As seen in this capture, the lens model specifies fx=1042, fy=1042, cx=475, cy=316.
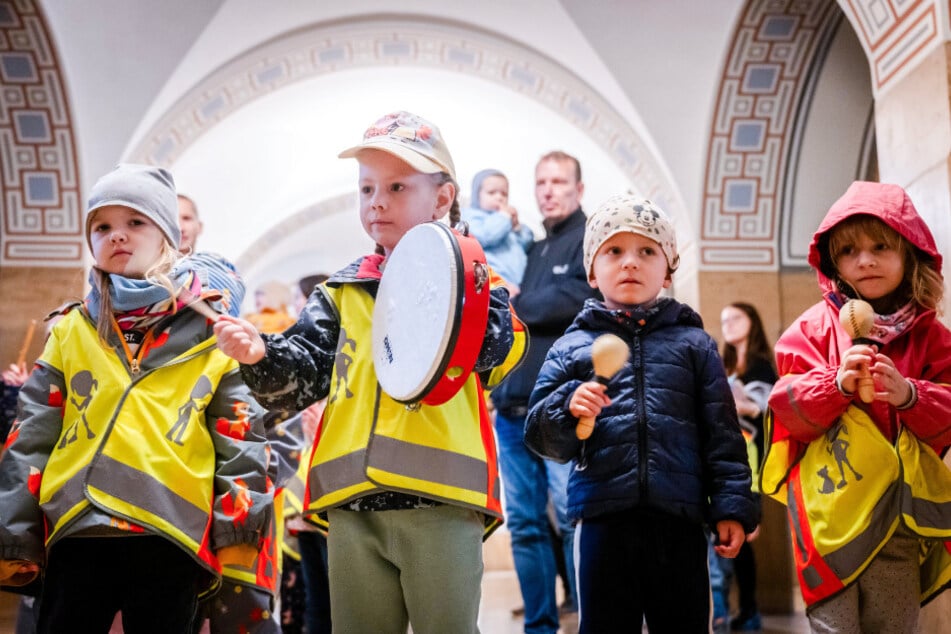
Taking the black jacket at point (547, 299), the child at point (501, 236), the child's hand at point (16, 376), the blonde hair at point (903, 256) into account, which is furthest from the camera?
the child at point (501, 236)

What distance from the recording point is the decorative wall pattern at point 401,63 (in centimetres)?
909

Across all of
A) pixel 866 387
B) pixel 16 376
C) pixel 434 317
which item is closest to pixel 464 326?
pixel 434 317

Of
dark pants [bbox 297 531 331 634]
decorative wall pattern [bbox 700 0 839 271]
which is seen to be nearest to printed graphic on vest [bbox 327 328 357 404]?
dark pants [bbox 297 531 331 634]

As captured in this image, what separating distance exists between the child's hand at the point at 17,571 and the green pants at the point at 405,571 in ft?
2.59

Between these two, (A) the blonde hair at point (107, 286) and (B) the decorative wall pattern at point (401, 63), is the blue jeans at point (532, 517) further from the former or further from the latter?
(B) the decorative wall pattern at point (401, 63)

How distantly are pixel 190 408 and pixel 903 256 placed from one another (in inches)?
76.2

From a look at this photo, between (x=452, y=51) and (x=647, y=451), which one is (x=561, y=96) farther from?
(x=647, y=451)

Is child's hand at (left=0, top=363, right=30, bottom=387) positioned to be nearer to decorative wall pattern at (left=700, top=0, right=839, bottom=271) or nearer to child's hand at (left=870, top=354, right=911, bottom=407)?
child's hand at (left=870, top=354, right=911, bottom=407)

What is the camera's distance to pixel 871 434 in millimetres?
2654

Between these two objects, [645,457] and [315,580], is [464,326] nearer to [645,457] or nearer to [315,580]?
[645,457]

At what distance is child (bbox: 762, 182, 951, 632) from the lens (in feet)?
8.48

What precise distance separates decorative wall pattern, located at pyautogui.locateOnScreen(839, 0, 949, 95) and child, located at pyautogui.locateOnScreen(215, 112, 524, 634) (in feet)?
9.45

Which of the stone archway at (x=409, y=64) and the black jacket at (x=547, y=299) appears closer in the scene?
the black jacket at (x=547, y=299)

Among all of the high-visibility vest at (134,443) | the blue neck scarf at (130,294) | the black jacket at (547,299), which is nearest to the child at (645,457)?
the high-visibility vest at (134,443)
